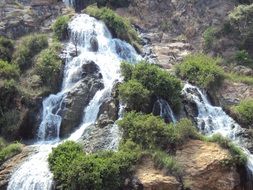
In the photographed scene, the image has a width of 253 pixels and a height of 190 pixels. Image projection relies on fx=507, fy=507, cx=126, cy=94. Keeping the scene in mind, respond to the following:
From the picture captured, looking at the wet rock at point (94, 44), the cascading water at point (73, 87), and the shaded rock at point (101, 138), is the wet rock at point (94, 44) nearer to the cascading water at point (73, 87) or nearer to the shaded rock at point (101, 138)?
the cascading water at point (73, 87)

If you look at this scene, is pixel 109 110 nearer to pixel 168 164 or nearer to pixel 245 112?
pixel 168 164

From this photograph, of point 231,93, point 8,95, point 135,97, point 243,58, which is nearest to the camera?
point 135,97

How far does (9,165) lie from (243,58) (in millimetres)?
17978

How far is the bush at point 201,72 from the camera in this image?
27334 millimetres

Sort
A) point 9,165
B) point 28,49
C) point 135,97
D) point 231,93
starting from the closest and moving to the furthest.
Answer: point 9,165, point 135,97, point 231,93, point 28,49

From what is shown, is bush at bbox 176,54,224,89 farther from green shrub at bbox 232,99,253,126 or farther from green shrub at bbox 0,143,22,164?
green shrub at bbox 0,143,22,164

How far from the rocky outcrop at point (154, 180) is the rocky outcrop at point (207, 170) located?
1.88 feet

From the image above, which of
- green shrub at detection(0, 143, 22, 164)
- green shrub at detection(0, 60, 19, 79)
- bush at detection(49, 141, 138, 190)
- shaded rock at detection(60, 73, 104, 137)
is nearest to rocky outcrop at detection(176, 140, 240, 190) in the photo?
bush at detection(49, 141, 138, 190)

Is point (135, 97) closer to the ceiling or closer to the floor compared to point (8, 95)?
closer to the floor

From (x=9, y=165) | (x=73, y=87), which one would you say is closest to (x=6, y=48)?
(x=73, y=87)

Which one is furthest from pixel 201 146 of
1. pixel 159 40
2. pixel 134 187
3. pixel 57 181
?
pixel 159 40

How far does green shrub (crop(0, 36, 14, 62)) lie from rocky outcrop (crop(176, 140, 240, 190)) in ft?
42.8

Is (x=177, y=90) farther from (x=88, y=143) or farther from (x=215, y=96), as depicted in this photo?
(x=88, y=143)

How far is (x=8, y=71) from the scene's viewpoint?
2648cm
